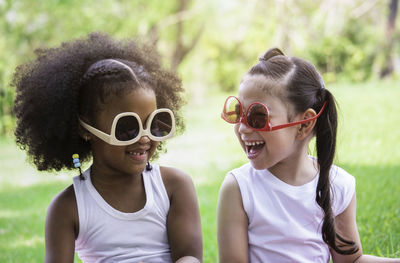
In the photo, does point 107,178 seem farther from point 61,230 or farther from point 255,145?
point 255,145

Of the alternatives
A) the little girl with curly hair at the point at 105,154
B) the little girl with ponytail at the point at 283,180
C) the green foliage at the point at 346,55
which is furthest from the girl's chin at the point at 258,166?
the green foliage at the point at 346,55

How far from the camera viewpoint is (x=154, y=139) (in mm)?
2406

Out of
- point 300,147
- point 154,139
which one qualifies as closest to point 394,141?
point 300,147

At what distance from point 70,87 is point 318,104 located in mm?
1220

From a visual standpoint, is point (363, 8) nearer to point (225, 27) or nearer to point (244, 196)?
point (225, 27)

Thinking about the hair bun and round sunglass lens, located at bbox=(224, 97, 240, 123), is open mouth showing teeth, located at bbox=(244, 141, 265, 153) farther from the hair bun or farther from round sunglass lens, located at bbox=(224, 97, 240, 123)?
the hair bun

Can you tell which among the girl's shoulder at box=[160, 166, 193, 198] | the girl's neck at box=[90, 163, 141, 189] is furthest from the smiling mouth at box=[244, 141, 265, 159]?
the girl's neck at box=[90, 163, 141, 189]

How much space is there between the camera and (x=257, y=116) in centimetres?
237

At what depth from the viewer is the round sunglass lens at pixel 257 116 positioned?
→ 2354mm

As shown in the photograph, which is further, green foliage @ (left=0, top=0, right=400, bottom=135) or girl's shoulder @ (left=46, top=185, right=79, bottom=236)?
green foliage @ (left=0, top=0, right=400, bottom=135)

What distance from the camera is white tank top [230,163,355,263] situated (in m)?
2.41

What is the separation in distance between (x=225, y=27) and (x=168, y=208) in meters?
17.7

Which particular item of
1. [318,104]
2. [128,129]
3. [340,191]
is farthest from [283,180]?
[128,129]

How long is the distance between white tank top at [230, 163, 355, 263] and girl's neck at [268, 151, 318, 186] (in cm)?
3
